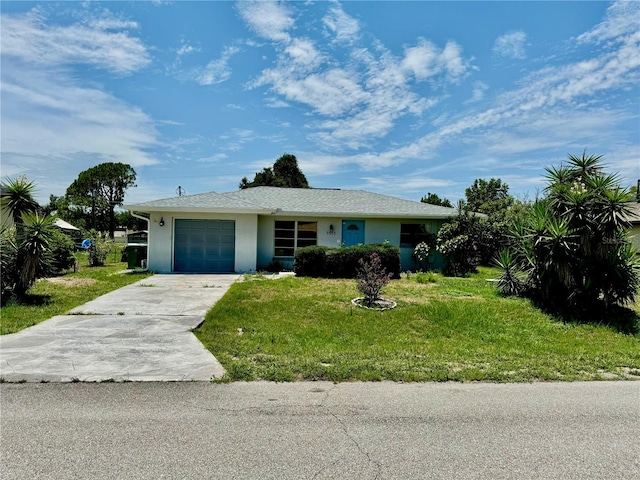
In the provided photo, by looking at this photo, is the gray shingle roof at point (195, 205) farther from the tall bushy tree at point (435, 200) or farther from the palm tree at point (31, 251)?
the tall bushy tree at point (435, 200)

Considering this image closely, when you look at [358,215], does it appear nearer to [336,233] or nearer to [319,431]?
[336,233]

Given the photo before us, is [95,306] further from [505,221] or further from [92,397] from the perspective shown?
[505,221]

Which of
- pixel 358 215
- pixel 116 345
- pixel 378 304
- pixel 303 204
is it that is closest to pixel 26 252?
pixel 116 345

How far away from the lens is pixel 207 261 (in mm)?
15852

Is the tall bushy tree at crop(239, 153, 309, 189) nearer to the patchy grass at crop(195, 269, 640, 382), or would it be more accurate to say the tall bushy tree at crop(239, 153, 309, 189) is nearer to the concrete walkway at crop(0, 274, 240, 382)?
the patchy grass at crop(195, 269, 640, 382)

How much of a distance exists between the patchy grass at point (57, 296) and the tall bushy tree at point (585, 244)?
36.3 feet

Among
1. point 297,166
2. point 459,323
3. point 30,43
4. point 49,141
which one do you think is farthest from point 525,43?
point 297,166

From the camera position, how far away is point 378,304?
8914 mm

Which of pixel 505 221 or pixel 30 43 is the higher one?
pixel 30 43

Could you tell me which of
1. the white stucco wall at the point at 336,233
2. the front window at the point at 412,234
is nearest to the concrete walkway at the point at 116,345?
the white stucco wall at the point at 336,233

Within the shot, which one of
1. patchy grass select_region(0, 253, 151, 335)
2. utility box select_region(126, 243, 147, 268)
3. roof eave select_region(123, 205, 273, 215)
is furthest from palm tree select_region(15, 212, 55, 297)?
utility box select_region(126, 243, 147, 268)

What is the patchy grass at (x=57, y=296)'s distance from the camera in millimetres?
7359

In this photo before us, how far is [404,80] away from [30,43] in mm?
11461

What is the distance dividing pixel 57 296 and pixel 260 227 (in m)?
8.36
